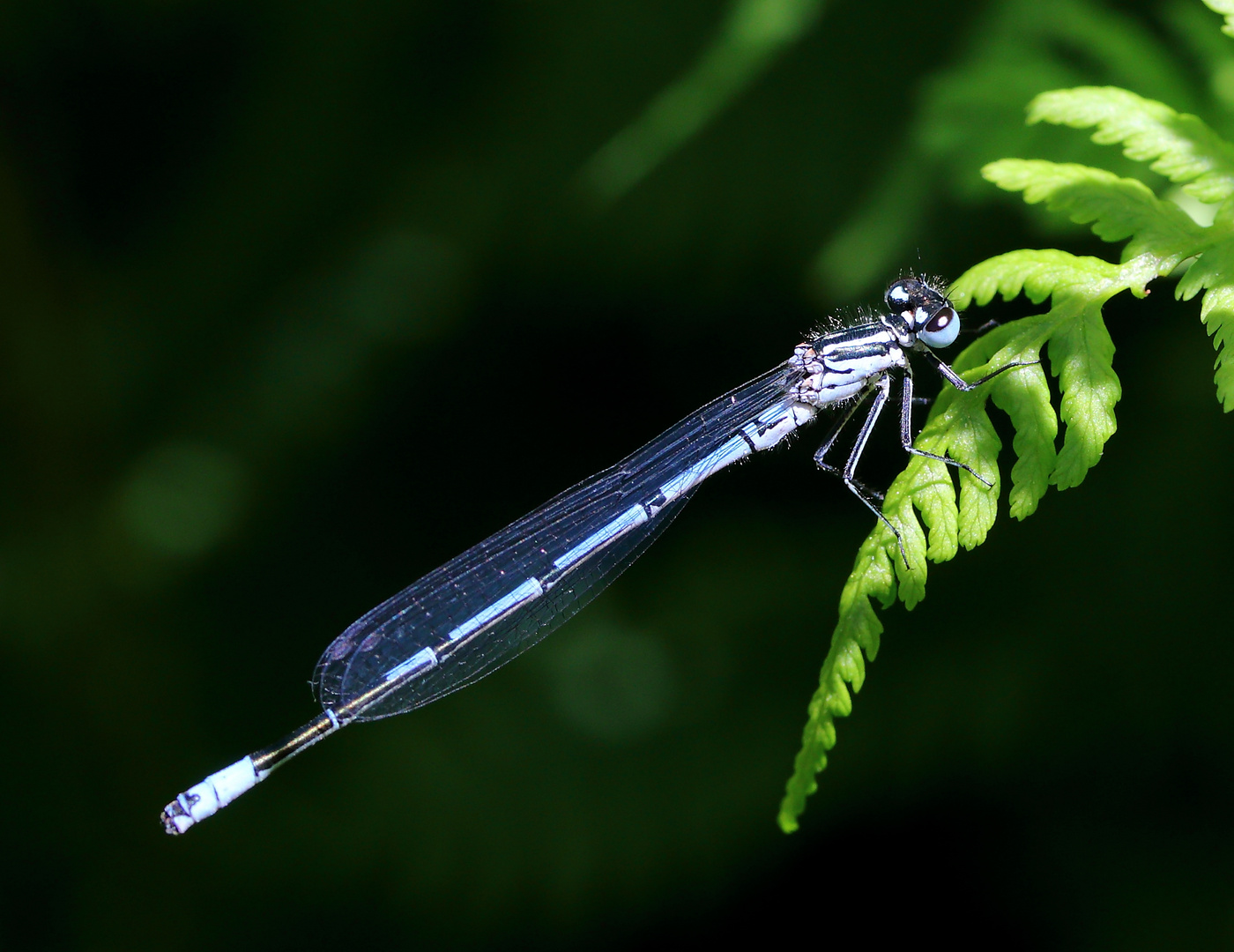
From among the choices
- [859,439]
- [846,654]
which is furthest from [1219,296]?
[859,439]

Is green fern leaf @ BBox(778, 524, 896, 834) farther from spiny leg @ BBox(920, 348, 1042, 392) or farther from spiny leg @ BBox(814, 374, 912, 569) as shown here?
spiny leg @ BBox(814, 374, 912, 569)

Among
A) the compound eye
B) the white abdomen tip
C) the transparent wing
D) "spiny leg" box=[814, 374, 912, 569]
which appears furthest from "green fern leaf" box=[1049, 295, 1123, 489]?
the white abdomen tip

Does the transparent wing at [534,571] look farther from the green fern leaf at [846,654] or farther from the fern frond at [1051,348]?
the green fern leaf at [846,654]

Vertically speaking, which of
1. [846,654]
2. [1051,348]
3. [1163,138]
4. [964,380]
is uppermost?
[1163,138]

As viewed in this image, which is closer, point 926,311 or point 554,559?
point 926,311

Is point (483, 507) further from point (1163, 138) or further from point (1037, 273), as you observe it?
point (1163, 138)

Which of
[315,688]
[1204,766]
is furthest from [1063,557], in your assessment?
[315,688]

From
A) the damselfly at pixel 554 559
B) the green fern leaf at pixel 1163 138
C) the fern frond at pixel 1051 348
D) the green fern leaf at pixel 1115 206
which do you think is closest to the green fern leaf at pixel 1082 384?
the fern frond at pixel 1051 348
